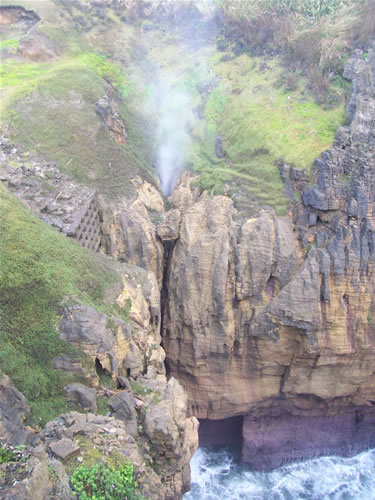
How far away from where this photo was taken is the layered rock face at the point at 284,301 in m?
18.7

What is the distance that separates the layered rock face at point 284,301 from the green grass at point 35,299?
6213mm

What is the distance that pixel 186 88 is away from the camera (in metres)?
29.7

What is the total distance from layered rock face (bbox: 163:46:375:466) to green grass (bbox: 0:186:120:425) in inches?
245

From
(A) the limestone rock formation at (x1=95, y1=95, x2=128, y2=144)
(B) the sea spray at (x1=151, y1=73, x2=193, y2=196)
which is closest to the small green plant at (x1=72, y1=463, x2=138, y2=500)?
(B) the sea spray at (x1=151, y1=73, x2=193, y2=196)

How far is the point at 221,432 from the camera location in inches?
870

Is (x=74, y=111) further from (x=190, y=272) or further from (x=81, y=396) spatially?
(x=81, y=396)

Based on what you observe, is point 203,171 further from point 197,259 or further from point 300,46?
point 300,46

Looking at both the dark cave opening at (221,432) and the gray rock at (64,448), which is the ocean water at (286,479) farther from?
the gray rock at (64,448)

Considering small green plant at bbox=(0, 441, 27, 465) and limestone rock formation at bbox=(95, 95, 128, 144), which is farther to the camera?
limestone rock formation at bbox=(95, 95, 128, 144)

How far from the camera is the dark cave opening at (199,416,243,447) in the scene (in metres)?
21.8

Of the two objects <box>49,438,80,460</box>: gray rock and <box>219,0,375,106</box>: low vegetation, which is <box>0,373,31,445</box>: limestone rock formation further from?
<box>219,0,375,106</box>: low vegetation

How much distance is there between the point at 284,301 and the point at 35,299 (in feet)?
35.3

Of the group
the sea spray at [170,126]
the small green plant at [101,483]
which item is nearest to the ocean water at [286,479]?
the small green plant at [101,483]

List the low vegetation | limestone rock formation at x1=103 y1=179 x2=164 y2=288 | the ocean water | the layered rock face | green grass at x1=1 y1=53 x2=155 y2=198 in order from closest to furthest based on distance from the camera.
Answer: the layered rock face < the ocean water < limestone rock formation at x1=103 y1=179 x2=164 y2=288 < green grass at x1=1 y1=53 x2=155 y2=198 < the low vegetation
